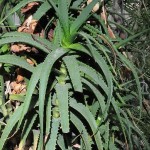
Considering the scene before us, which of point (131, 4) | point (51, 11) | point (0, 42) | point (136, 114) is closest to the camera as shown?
point (0, 42)

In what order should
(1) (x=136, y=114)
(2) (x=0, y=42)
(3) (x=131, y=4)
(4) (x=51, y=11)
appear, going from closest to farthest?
(2) (x=0, y=42), (4) (x=51, y=11), (1) (x=136, y=114), (3) (x=131, y=4)

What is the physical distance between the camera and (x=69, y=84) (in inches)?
29.0

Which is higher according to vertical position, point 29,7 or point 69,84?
point 29,7

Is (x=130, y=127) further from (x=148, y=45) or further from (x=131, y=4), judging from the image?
(x=131, y=4)

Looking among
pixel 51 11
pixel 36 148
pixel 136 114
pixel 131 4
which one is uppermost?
pixel 131 4

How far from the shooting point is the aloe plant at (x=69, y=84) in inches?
26.8

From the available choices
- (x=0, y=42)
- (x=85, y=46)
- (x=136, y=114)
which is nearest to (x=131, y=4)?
(x=136, y=114)

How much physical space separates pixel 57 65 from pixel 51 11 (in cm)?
14

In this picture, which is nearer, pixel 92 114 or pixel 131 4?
pixel 92 114

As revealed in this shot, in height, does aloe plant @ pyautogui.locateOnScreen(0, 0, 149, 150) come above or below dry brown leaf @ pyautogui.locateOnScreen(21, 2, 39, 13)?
below

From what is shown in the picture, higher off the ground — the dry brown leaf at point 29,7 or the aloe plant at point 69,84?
the dry brown leaf at point 29,7

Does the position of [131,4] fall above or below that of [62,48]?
above

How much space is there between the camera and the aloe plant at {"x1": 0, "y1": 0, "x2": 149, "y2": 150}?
68 cm

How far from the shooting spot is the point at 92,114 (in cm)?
76
